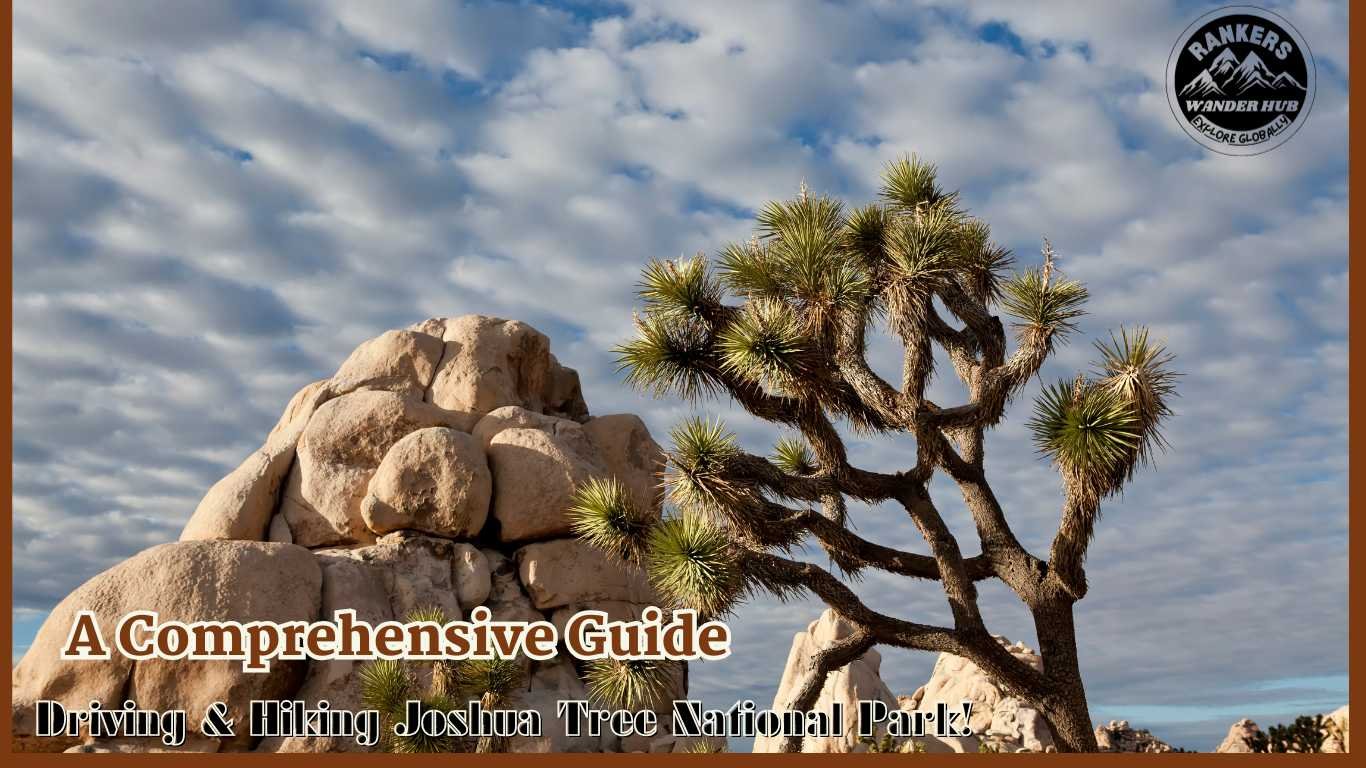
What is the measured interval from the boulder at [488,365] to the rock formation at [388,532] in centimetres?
3

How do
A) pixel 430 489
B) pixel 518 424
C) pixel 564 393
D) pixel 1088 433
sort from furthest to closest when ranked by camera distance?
pixel 564 393, pixel 518 424, pixel 430 489, pixel 1088 433

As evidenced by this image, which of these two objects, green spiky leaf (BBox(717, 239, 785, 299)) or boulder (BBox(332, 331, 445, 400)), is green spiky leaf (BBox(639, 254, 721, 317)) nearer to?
green spiky leaf (BBox(717, 239, 785, 299))

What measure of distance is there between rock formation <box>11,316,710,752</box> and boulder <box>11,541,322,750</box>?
3cm

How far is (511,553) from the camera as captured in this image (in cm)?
1944

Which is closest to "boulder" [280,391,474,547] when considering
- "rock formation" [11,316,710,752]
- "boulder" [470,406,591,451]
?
"rock formation" [11,316,710,752]

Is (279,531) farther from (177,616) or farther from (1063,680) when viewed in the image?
(1063,680)

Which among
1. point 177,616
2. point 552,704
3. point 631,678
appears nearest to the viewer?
point 631,678

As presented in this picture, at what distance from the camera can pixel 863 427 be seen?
46.1ft

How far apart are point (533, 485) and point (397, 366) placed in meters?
4.16

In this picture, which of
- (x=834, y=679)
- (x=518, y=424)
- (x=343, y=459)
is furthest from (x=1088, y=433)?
(x=343, y=459)

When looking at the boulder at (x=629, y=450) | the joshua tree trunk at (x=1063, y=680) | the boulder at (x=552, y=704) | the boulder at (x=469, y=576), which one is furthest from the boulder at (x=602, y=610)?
the joshua tree trunk at (x=1063, y=680)

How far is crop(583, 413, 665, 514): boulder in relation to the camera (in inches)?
829

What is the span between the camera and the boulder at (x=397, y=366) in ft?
70.1

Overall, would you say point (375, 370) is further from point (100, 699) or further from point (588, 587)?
point (100, 699)
